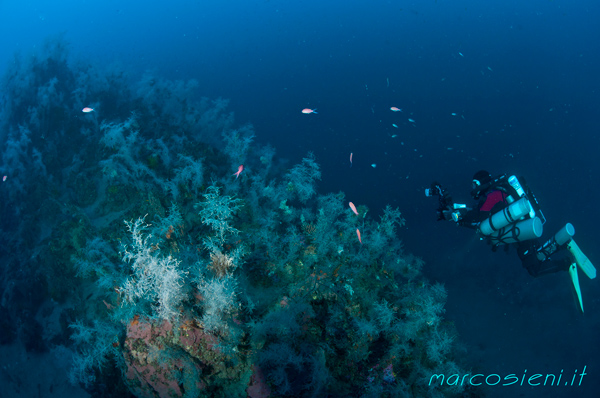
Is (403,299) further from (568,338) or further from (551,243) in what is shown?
(568,338)

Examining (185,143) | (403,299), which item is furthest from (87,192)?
(403,299)

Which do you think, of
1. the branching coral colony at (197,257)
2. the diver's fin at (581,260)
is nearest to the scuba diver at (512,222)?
the diver's fin at (581,260)

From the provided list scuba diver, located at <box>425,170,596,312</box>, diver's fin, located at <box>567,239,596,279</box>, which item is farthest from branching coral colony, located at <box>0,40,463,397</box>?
diver's fin, located at <box>567,239,596,279</box>

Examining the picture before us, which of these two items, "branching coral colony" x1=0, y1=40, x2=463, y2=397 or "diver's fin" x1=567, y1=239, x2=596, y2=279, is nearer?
"branching coral colony" x1=0, y1=40, x2=463, y2=397

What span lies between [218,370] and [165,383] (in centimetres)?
75

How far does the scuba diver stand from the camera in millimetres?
5863

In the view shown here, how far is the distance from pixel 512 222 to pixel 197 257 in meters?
6.57

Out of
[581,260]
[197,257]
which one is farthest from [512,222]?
[197,257]

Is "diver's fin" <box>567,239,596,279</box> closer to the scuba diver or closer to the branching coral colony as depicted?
the scuba diver

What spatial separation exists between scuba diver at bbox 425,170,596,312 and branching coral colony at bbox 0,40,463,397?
1769 mm

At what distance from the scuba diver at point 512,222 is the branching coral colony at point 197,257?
1769mm

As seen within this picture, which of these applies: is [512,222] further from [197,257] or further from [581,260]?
[197,257]

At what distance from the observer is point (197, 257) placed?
5371 millimetres

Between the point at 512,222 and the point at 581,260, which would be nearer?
the point at 512,222
